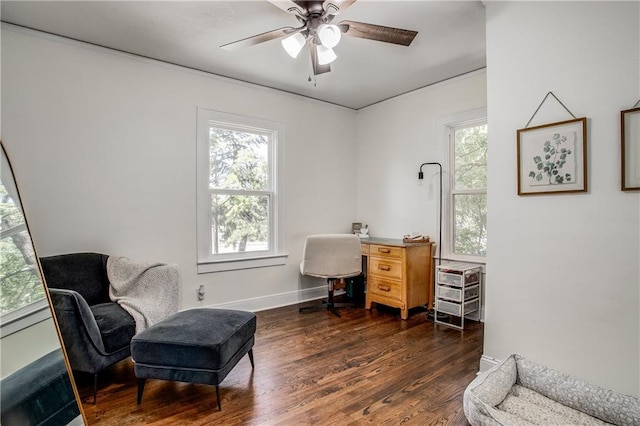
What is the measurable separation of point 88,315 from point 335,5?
2398mm

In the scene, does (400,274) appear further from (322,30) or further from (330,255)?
(322,30)

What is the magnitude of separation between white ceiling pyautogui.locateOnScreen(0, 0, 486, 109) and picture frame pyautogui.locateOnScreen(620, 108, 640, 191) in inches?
49.0

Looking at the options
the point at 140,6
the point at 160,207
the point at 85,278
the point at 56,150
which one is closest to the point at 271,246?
the point at 160,207

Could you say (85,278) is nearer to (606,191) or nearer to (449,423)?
(449,423)

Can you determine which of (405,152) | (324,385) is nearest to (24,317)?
(324,385)

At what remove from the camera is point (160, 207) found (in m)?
3.24

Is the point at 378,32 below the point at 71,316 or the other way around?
the other way around

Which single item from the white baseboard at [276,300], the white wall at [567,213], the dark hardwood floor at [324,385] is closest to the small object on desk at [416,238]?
the dark hardwood floor at [324,385]

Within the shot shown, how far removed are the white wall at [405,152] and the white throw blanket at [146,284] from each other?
2.74 metres

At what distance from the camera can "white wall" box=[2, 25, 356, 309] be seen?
2643mm

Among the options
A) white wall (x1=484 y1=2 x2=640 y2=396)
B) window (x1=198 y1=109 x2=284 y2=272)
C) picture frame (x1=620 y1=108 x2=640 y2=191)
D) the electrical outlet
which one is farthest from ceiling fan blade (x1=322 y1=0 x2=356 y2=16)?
the electrical outlet

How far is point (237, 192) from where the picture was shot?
3.74 metres

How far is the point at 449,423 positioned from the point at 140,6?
3337 mm

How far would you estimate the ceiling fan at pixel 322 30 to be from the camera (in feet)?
6.44
